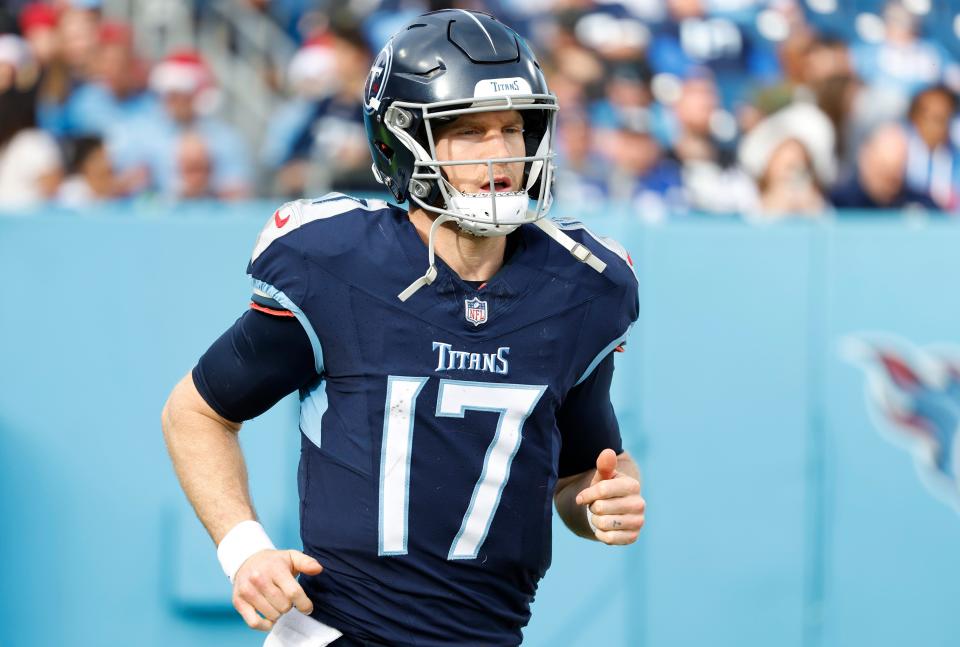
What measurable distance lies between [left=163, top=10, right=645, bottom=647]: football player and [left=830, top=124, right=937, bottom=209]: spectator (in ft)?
10.9

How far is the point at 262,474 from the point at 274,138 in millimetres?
2355

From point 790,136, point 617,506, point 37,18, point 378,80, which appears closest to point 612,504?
point 617,506

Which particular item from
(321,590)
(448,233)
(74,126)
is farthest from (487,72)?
(74,126)

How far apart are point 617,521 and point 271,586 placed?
0.63 m

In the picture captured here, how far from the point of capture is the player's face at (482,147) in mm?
2500

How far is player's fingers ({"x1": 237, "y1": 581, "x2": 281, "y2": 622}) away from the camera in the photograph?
7.29 feet

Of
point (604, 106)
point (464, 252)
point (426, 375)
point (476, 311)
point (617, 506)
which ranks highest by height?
point (604, 106)

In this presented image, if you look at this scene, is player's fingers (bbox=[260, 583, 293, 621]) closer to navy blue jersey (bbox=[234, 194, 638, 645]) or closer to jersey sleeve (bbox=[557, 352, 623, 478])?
navy blue jersey (bbox=[234, 194, 638, 645])

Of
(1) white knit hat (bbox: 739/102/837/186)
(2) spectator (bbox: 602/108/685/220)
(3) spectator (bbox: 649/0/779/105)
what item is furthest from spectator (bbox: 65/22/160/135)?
(1) white knit hat (bbox: 739/102/837/186)

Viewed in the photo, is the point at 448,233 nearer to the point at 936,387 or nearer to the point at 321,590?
the point at 321,590

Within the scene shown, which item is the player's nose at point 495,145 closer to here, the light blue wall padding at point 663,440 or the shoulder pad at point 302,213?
the shoulder pad at point 302,213

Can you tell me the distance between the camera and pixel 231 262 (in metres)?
4.72

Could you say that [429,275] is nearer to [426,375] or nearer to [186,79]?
[426,375]

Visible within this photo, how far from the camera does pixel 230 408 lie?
2518mm
